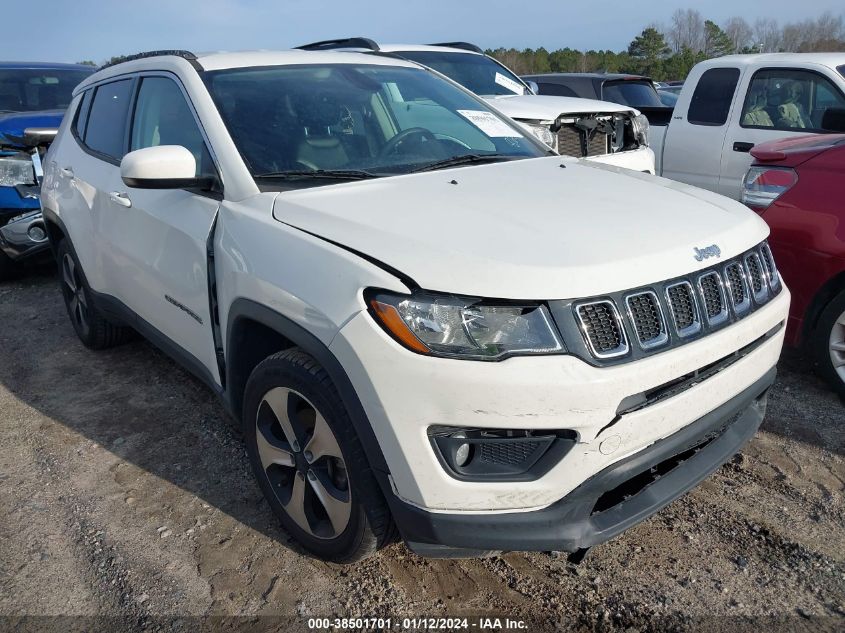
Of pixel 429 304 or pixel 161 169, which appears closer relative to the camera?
pixel 429 304

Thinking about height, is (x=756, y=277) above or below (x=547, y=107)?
below

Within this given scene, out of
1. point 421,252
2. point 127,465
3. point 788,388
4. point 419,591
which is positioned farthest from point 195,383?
point 788,388

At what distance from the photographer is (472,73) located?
7641 mm

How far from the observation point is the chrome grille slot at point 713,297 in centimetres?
220

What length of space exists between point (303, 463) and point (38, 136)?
4568 millimetres

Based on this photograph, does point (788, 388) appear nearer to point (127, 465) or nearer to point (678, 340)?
point (678, 340)

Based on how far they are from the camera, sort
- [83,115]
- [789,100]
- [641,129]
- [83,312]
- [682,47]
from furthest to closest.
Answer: [682,47] → [641,129] → [789,100] → [83,312] → [83,115]

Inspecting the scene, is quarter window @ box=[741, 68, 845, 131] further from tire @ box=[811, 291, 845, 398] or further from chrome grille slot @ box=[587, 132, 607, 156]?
tire @ box=[811, 291, 845, 398]

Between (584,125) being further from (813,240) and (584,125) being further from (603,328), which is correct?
(603,328)

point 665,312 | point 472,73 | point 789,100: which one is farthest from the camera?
point 472,73

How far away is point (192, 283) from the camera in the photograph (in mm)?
2904

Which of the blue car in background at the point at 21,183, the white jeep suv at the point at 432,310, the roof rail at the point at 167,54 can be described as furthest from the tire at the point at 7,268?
the white jeep suv at the point at 432,310

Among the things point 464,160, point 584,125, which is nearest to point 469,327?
point 464,160

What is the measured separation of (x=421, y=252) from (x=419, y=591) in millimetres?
Answer: 1183
